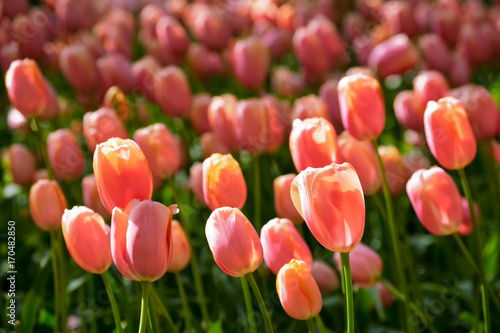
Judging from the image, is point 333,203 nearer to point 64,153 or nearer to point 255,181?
point 255,181

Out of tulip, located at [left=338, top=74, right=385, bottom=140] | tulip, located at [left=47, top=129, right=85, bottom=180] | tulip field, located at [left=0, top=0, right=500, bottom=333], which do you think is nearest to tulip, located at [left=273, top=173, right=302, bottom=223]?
tulip field, located at [left=0, top=0, right=500, bottom=333]

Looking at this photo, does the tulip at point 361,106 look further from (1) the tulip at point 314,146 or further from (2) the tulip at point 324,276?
(2) the tulip at point 324,276

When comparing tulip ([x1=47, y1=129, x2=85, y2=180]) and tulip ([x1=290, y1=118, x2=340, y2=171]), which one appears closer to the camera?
tulip ([x1=290, y1=118, x2=340, y2=171])

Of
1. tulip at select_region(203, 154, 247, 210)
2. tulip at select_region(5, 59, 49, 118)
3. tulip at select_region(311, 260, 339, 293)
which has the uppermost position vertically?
tulip at select_region(5, 59, 49, 118)

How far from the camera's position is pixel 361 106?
0.85 metres

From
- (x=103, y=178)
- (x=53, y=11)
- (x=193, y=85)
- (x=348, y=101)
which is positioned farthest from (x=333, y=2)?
(x=103, y=178)

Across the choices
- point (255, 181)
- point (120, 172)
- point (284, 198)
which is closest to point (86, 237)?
point (120, 172)

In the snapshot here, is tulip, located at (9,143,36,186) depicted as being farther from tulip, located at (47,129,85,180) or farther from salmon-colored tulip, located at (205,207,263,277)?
salmon-colored tulip, located at (205,207,263,277)

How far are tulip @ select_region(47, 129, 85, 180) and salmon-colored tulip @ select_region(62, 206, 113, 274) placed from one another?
1.37 feet

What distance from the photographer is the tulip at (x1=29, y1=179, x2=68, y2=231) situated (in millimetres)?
902

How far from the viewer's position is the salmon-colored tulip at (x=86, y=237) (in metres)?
0.70

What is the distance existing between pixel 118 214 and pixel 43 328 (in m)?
0.47

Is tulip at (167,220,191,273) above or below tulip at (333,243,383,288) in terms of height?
above

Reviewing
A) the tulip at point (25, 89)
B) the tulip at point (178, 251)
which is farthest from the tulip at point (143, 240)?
the tulip at point (25, 89)
